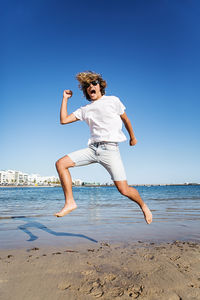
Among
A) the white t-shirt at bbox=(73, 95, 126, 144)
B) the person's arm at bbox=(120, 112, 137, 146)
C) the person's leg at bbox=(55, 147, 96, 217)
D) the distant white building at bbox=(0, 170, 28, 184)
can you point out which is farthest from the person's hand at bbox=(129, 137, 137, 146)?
the distant white building at bbox=(0, 170, 28, 184)

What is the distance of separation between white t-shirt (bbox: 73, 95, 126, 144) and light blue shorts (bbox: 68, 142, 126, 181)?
104 millimetres

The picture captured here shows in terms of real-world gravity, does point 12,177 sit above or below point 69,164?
above

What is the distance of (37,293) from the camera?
2322 millimetres

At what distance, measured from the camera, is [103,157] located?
3438 millimetres

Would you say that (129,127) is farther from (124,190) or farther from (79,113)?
(124,190)

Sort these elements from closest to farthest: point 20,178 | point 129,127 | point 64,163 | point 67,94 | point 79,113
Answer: point 64,163 → point 79,113 → point 67,94 → point 129,127 → point 20,178

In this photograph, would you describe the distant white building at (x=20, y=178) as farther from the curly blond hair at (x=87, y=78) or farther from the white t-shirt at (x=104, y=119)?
the white t-shirt at (x=104, y=119)

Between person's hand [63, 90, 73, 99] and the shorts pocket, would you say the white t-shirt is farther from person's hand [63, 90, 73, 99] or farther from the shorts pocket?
person's hand [63, 90, 73, 99]

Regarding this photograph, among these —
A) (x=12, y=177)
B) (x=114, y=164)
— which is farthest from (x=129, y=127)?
(x=12, y=177)

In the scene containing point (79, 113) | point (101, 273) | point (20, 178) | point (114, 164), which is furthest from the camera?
point (20, 178)

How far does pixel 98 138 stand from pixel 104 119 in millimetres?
292

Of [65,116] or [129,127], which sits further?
[129,127]

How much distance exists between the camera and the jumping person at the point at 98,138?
3373 mm

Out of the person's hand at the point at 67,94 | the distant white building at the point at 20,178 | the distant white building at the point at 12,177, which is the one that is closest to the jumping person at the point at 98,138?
the person's hand at the point at 67,94
